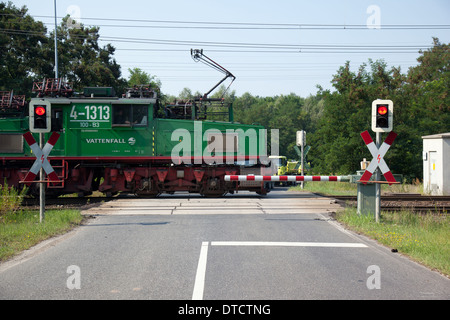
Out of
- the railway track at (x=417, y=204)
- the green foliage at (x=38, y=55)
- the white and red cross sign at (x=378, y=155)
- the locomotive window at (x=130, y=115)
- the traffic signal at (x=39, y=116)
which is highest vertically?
the green foliage at (x=38, y=55)

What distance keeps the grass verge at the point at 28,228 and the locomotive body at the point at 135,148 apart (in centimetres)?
519

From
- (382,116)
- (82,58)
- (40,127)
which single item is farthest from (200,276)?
(82,58)

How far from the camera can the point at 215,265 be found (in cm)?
692

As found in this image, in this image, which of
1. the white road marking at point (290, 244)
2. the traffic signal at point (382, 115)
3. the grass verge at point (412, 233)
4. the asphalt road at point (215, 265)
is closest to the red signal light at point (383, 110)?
the traffic signal at point (382, 115)

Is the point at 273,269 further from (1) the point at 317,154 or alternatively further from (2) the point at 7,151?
(1) the point at 317,154

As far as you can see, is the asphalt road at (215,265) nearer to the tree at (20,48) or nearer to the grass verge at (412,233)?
the grass verge at (412,233)

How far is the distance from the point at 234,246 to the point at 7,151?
12.7 m

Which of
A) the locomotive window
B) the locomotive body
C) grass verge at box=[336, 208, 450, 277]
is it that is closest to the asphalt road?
grass verge at box=[336, 208, 450, 277]

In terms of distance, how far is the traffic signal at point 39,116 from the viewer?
36.0ft

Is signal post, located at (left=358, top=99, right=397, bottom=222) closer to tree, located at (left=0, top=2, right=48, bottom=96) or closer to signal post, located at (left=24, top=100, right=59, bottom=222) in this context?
signal post, located at (left=24, top=100, right=59, bottom=222)

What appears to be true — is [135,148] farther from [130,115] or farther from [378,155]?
[378,155]

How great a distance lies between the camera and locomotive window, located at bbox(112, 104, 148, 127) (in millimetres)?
17875

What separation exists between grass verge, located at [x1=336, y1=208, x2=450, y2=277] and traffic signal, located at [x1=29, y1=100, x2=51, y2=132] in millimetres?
7519
